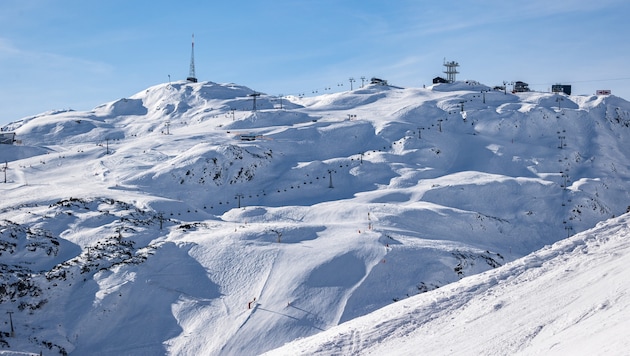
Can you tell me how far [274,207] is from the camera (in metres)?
69.0

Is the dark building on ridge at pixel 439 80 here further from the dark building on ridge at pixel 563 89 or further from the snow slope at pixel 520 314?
the snow slope at pixel 520 314

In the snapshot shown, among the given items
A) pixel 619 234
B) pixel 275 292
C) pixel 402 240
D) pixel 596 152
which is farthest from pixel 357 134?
pixel 619 234

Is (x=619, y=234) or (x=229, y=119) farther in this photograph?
(x=229, y=119)

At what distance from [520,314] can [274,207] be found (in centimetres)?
4816

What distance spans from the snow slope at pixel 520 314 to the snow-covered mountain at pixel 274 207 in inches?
85.8

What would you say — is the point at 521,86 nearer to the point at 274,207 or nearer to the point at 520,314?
the point at 274,207

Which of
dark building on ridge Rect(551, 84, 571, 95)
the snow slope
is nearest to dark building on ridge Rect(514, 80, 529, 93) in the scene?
dark building on ridge Rect(551, 84, 571, 95)

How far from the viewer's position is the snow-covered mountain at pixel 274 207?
138 ft

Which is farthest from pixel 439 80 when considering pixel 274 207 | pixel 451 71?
pixel 274 207

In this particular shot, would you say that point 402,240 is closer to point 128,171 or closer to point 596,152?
point 128,171

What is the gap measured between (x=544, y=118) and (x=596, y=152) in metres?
12.2

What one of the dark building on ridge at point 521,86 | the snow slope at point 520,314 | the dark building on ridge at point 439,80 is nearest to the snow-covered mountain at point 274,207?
the snow slope at point 520,314

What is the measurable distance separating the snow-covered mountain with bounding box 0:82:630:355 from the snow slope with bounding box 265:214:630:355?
2178 mm

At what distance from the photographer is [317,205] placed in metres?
68.4
